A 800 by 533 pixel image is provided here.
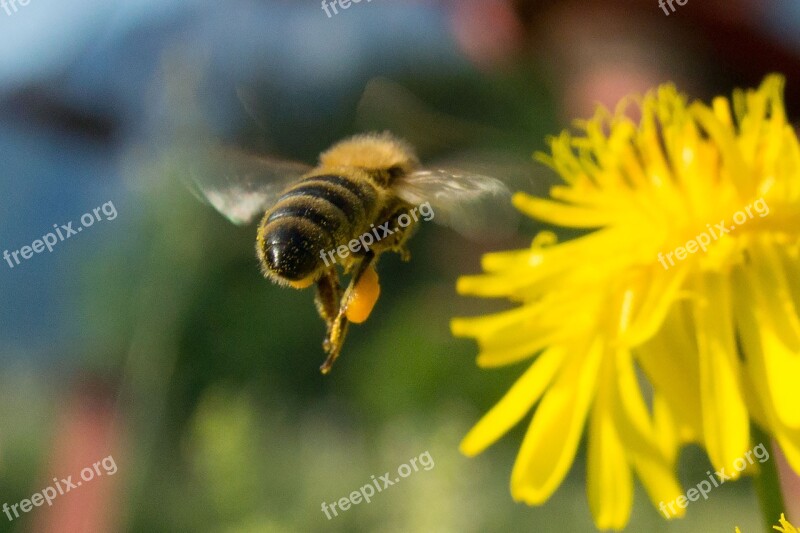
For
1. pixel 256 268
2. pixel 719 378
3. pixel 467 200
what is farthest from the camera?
pixel 256 268

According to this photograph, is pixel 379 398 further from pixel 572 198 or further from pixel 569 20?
pixel 572 198

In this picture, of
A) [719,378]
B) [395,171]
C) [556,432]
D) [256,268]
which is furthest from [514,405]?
[256,268]

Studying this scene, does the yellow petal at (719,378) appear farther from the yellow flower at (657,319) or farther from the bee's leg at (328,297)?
the bee's leg at (328,297)

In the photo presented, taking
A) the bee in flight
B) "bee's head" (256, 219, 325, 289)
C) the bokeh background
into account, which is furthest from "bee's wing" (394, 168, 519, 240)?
the bokeh background

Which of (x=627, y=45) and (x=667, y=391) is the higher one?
(x=667, y=391)

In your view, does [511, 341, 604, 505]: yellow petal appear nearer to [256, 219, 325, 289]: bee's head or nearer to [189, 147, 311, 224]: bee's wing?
[256, 219, 325, 289]: bee's head

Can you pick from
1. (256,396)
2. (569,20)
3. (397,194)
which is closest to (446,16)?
(569,20)

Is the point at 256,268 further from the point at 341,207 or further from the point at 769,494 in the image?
the point at 769,494
